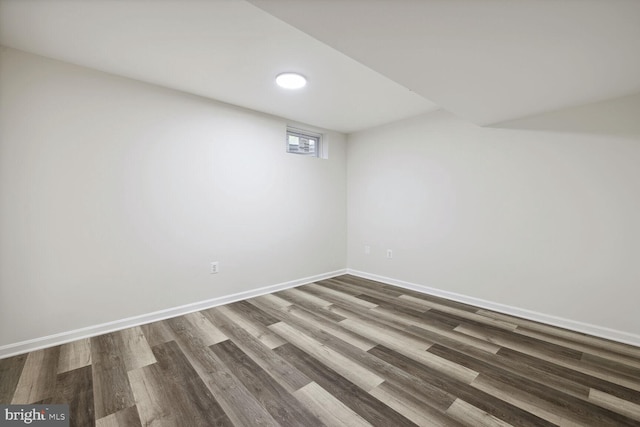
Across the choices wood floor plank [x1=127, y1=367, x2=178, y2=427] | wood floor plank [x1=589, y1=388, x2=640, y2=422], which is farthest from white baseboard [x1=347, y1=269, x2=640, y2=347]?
wood floor plank [x1=127, y1=367, x2=178, y2=427]

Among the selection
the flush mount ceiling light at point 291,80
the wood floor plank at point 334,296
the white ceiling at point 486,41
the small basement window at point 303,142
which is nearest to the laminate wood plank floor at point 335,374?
the wood floor plank at point 334,296

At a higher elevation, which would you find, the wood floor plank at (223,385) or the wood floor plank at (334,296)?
the wood floor plank at (223,385)

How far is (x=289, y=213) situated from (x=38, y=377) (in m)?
2.75

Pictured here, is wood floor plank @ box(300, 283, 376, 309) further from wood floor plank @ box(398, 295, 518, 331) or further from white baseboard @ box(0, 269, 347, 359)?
wood floor plank @ box(398, 295, 518, 331)

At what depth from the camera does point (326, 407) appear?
59.6 inches

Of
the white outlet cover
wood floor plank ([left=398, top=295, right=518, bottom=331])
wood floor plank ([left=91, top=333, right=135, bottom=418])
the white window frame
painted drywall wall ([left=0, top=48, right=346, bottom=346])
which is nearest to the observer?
wood floor plank ([left=91, top=333, right=135, bottom=418])

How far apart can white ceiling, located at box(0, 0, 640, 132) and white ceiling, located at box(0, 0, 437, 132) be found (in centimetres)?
1

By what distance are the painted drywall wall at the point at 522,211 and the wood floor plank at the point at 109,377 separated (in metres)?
3.25

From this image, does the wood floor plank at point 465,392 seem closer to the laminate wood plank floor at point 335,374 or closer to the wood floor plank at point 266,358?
the laminate wood plank floor at point 335,374

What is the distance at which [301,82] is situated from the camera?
8.20 ft

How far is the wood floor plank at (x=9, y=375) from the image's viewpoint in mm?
1597

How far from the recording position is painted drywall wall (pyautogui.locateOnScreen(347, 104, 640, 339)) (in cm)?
227

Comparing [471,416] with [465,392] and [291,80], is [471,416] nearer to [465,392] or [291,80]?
[465,392]

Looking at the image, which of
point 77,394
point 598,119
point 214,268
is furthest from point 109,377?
point 598,119
